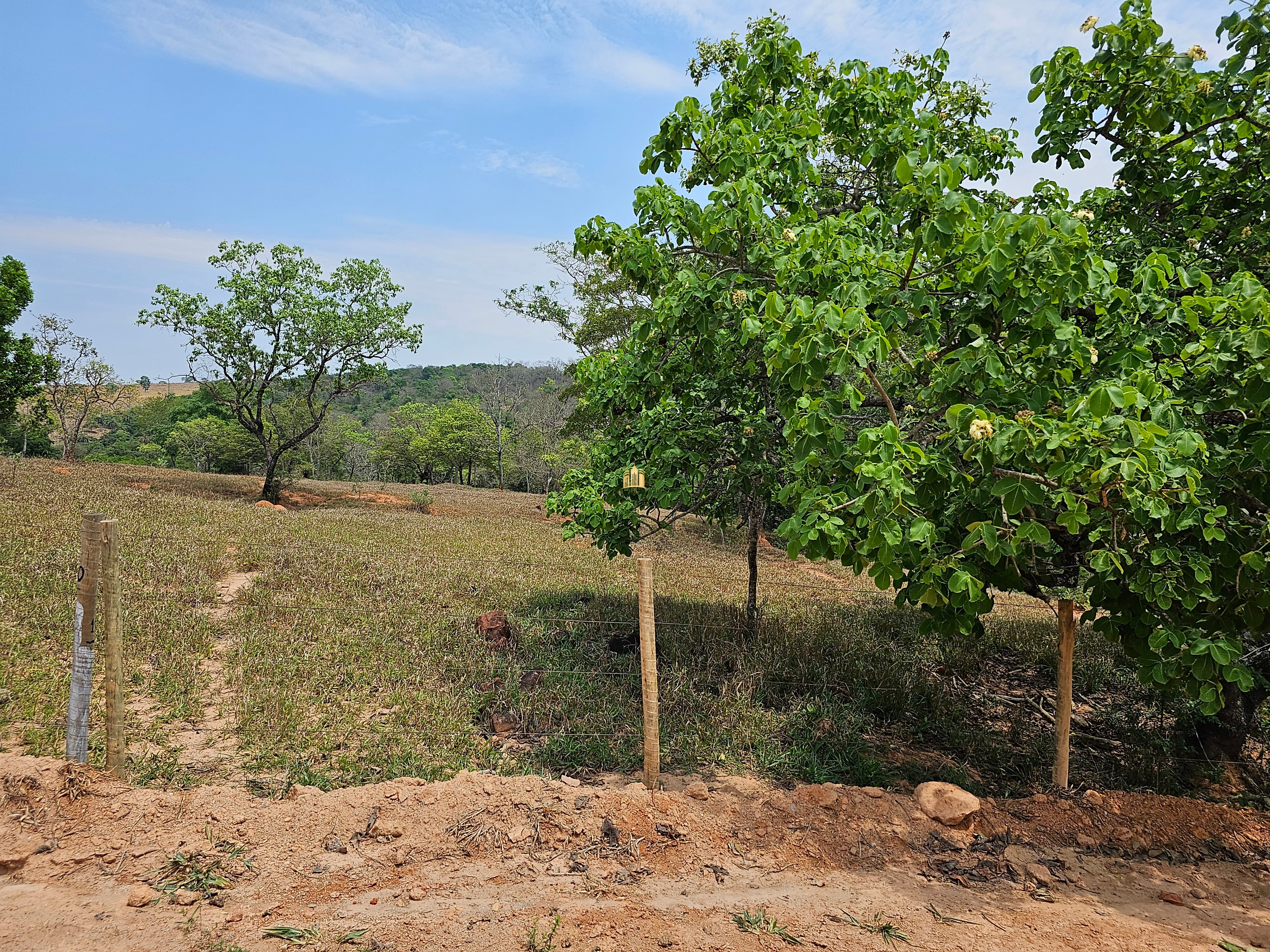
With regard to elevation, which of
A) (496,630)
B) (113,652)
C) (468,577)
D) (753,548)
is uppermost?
(753,548)

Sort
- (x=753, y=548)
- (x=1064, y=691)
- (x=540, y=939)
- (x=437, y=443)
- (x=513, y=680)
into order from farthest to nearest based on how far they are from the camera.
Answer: (x=437, y=443) → (x=753, y=548) → (x=513, y=680) → (x=1064, y=691) → (x=540, y=939)

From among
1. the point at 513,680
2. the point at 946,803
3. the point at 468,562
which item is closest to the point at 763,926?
the point at 946,803

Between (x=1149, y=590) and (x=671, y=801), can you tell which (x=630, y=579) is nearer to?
(x=671, y=801)

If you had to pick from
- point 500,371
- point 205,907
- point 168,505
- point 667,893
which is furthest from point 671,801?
point 500,371

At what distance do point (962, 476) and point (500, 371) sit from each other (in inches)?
1720

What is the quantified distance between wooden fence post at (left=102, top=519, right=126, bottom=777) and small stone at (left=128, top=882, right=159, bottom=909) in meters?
1.21

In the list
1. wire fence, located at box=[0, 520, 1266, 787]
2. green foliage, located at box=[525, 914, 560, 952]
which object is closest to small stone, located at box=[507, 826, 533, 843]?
green foliage, located at box=[525, 914, 560, 952]

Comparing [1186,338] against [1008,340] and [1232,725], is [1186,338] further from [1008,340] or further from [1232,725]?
[1232,725]

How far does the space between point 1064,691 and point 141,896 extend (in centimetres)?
564

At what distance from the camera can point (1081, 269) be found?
11.5 feet

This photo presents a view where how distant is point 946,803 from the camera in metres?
4.54

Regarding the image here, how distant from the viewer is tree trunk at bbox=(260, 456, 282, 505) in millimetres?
22156

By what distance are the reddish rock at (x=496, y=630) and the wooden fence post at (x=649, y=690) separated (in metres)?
3.26

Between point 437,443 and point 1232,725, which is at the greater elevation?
point 437,443
